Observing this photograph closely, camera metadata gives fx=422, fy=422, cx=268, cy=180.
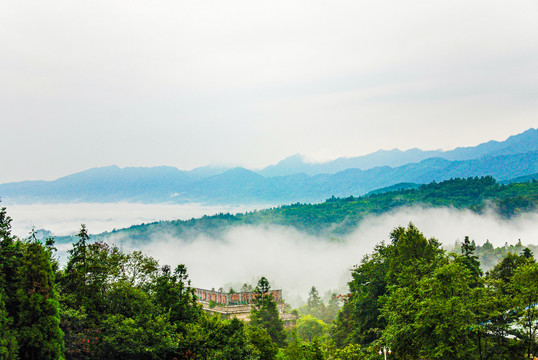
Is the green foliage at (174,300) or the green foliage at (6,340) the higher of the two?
the green foliage at (6,340)

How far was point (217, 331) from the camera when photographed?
26516mm

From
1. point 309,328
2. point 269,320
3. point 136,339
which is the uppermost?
point 136,339

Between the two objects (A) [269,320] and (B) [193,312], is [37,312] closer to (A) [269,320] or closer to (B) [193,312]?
(B) [193,312]

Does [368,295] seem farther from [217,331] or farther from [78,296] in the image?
[78,296]

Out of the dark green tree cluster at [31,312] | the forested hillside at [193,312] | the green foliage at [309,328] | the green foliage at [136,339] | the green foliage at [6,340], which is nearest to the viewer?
the green foliage at [6,340]

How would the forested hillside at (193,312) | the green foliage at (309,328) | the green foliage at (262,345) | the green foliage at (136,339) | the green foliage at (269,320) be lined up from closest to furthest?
the forested hillside at (193,312) → the green foliage at (136,339) → the green foliage at (262,345) → the green foliage at (269,320) → the green foliage at (309,328)

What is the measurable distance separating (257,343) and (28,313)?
15.5 meters

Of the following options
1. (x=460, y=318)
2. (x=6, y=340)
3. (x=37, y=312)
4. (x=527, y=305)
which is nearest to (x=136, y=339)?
(x=37, y=312)

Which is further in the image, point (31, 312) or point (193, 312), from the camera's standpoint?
point (193, 312)

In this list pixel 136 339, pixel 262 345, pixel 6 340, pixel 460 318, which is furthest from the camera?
pixel 262 345

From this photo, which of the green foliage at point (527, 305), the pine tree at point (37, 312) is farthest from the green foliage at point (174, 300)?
the green foliage at point (527, 305)

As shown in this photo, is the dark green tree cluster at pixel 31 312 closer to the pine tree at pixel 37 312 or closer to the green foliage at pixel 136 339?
the pine tree at pixel 37 312

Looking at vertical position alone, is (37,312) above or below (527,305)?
above

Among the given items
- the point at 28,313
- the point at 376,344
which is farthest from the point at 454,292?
the point at 28,313
